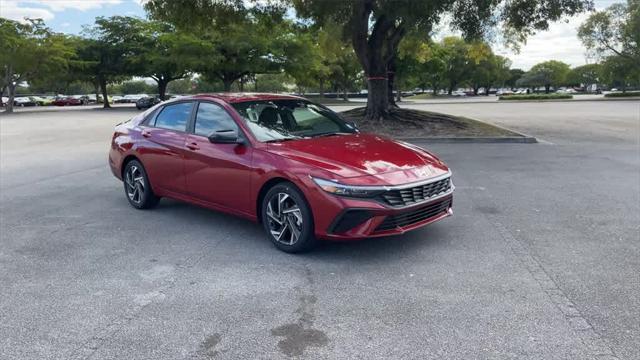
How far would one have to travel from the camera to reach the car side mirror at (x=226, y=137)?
17.6ft

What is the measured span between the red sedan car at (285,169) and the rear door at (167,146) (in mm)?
15

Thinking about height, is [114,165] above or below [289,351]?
above

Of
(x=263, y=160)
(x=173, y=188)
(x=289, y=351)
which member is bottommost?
(x=289, y=351)

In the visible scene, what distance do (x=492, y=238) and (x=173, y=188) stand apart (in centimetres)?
371

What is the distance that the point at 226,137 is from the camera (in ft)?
17.5

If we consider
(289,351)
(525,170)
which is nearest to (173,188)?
(289,351)

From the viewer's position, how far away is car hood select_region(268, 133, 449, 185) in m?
4.70

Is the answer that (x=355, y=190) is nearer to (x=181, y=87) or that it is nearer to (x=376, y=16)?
(x=376, y=16)

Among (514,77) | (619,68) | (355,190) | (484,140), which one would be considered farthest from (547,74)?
(355,190)

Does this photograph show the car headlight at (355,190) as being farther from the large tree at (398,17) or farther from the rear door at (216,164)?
the large tree at (398,17)

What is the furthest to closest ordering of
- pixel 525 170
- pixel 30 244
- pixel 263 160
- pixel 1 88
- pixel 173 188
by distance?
pixel 1 88
pixel 525 170
pixel 173 188
pixel 30 244
pixel 263 160

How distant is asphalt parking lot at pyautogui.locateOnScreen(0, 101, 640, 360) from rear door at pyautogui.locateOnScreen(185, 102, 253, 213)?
0.44 m

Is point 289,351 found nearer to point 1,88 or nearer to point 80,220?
point 80,220

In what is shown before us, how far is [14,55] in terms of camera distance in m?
41.5
